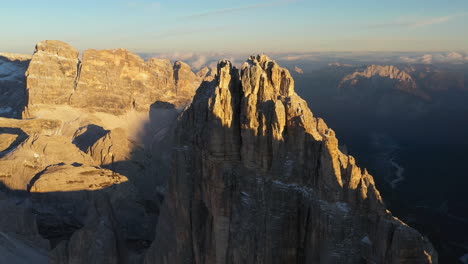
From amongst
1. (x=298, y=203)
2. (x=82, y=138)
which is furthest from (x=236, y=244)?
(x=82, y=138)

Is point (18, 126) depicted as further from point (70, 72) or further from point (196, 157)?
point (196, 157)

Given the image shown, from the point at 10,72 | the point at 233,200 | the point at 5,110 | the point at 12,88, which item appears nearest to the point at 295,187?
the point at 233,200

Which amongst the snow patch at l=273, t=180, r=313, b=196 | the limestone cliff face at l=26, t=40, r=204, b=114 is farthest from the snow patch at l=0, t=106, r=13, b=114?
the snow patch at l=273, t=180, r=313, b=196

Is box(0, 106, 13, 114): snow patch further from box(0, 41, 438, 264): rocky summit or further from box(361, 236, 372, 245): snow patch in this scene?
box(361, 236, 372, 245): snow patch

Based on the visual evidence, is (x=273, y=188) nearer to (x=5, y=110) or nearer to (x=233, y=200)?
(x=233, y=200)

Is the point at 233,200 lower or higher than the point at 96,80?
lower

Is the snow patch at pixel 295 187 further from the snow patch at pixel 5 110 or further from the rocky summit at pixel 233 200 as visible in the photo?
the snow patch at pixel 5 110
